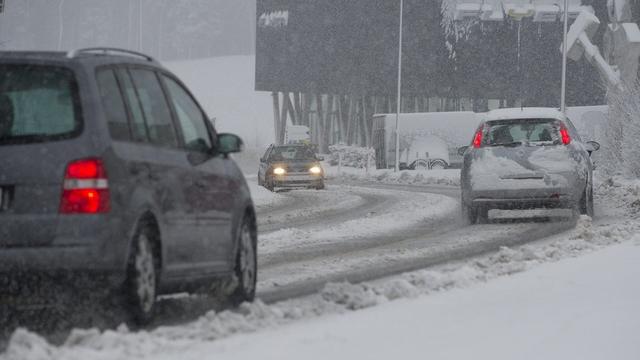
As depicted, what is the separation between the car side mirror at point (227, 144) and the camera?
33.5 feet

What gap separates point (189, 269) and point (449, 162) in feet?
176

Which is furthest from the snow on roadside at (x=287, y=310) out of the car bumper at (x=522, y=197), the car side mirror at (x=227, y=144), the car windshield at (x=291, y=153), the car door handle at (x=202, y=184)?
the car windshield at (x=291, y=153)

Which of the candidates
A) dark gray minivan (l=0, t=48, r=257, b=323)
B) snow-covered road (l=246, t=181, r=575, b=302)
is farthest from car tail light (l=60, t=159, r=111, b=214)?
snow-covered road (l=246, t=181, r=575, b=302)

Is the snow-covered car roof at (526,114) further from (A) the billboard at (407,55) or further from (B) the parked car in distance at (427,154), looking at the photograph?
(A) the billboard at (407,55)

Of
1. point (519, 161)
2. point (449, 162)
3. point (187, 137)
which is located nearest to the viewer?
point (187, 137)

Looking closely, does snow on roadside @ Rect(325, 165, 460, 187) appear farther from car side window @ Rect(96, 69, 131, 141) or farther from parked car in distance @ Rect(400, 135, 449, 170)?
car side window @ Rect(96, 69, 131, 141)

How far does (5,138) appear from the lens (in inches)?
332

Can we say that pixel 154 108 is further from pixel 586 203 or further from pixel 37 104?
pixel 586 203

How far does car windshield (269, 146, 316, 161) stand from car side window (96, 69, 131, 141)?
3334cm

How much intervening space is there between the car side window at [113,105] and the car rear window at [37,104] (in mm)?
168

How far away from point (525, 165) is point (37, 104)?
43.0ft

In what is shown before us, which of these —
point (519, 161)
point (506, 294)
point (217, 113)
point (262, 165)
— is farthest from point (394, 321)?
point (217, 113)

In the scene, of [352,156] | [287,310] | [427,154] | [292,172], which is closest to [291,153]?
[292,172]

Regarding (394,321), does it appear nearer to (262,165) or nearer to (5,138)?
(5,138)
